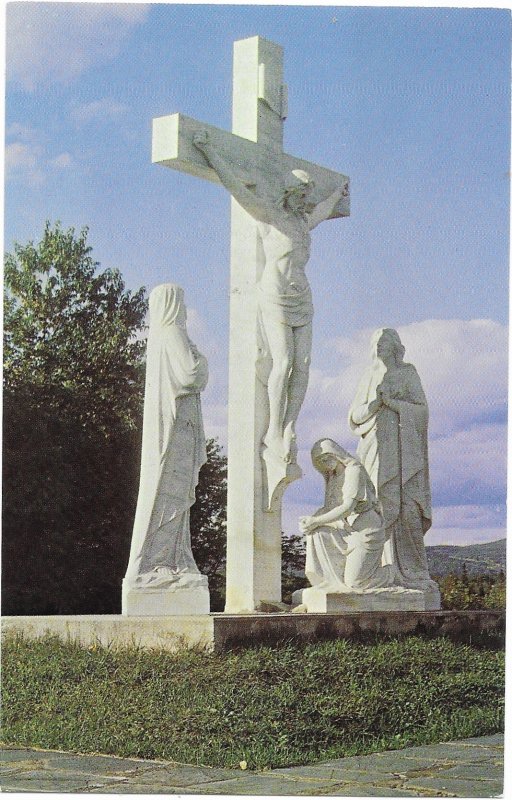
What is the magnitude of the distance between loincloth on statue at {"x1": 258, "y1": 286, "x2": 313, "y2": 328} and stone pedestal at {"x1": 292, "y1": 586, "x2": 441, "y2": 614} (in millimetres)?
2181

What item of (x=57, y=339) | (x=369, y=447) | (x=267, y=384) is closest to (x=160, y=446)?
(x=267, y=384)

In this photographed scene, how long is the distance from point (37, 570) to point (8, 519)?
2.39 feet

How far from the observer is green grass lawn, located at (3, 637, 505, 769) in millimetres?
8820

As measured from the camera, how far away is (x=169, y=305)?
10586 millimetres

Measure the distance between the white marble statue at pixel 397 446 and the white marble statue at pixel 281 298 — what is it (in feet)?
3.12

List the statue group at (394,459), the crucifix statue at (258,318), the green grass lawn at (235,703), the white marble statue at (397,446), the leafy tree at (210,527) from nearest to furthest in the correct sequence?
the green grass lawn at (235,703) < the crucifix statue at (258,318) < the statue group at (394,459) < the white marble statue at (397,446) < the leafy tree at (210,527)

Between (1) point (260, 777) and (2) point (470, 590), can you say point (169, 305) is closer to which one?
(1) point (260, 777)

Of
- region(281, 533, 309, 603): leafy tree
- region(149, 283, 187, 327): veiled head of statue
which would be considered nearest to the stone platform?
region(149, 283, 187, 327): veiled head of statue

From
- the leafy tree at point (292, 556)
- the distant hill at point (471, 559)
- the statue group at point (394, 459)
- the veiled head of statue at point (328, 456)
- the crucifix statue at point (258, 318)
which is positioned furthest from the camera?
the leafy tree at point (292, 556)

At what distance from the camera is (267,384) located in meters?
11.6

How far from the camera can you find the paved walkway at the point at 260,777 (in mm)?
7953

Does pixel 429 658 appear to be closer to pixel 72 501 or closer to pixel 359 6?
pixel 359 6

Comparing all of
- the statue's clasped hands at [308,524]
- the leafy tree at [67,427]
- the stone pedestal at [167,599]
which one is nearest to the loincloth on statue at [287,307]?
the statue's clasped hands at [308,524]

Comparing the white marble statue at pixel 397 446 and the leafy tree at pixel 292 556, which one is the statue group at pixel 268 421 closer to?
the white marble statue at pixel 397 446
